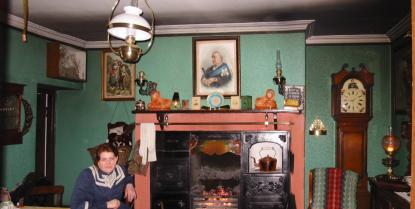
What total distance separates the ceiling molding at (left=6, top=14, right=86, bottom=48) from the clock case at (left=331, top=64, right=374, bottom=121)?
14.9ft

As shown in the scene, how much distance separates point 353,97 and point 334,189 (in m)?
1.99

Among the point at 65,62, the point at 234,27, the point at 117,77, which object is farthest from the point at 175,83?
the point at 65,62

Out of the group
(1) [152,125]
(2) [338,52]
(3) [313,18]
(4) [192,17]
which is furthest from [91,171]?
(2) [338,52]

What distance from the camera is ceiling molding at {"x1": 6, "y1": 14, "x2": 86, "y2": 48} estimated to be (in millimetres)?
4725

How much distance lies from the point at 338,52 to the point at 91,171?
4652 millimetres

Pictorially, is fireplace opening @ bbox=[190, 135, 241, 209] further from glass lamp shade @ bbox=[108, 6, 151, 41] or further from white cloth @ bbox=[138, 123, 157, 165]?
glass lamp shade @ bbox=[108, 6, 151, 41]

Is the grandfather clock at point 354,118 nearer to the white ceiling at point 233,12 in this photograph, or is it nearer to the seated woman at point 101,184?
the white ceiling at point 233,12

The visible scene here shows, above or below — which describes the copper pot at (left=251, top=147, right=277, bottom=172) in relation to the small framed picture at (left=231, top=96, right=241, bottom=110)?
below

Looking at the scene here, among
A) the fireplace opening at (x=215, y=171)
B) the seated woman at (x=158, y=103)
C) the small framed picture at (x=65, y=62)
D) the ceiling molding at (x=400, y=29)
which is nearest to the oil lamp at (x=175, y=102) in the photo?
the seated woman at (x=158, y=103)

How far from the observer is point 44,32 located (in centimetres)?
549

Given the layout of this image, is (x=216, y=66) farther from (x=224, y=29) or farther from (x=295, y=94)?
(x=295, y=94)

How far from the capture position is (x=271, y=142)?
4.87 m

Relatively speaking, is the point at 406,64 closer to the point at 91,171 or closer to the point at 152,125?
the point at 152,125

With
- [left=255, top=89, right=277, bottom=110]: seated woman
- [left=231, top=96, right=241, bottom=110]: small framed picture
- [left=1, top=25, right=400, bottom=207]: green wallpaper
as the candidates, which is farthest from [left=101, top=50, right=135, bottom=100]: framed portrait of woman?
[left=255, top=89, right=277, bottom=110]: seated woman
